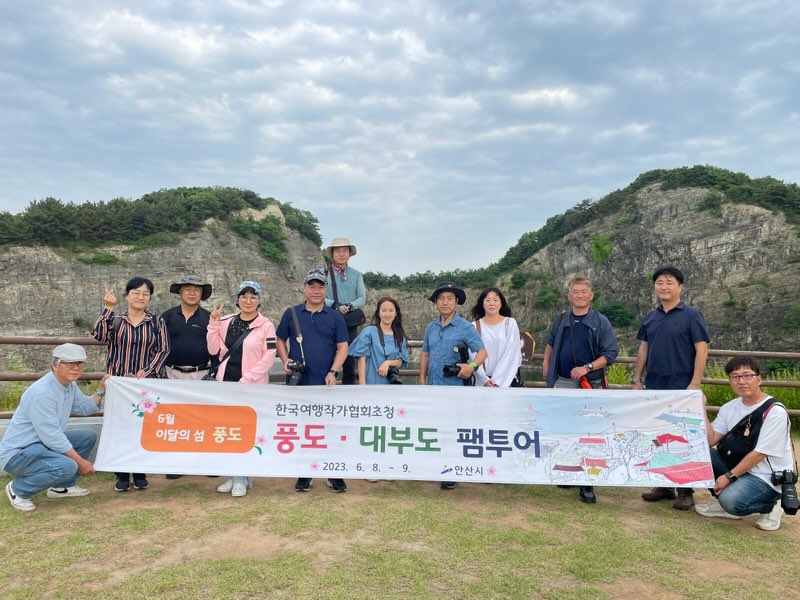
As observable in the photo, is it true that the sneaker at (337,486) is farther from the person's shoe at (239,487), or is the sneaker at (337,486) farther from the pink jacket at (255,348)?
the pink jacket at (255,348)

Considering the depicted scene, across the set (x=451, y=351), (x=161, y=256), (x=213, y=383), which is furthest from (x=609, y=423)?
(x=161, y=256)

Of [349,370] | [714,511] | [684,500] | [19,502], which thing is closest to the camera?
[19,502]

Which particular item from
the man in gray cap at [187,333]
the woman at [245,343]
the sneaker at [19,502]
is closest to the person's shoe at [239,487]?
the woman at [245,343]

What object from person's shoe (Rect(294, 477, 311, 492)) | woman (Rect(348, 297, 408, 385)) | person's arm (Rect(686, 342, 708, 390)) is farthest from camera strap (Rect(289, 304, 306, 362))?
person's arm (Rect(686, 342, 708, 390))

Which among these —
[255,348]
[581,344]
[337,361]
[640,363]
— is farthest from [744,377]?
[255,348]

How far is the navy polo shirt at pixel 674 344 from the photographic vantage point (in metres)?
4.00

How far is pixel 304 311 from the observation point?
4.23 meters

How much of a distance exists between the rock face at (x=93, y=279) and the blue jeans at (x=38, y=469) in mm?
27033

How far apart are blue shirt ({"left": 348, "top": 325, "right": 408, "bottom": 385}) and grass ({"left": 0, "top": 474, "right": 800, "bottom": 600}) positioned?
92cm

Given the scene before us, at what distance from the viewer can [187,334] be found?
440cm

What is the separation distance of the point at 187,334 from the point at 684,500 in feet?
13.6

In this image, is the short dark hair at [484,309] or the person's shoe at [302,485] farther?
the short dark hair at [484,309]

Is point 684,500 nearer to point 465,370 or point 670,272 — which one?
point 670,272

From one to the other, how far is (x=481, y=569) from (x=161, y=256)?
43.3 meters
